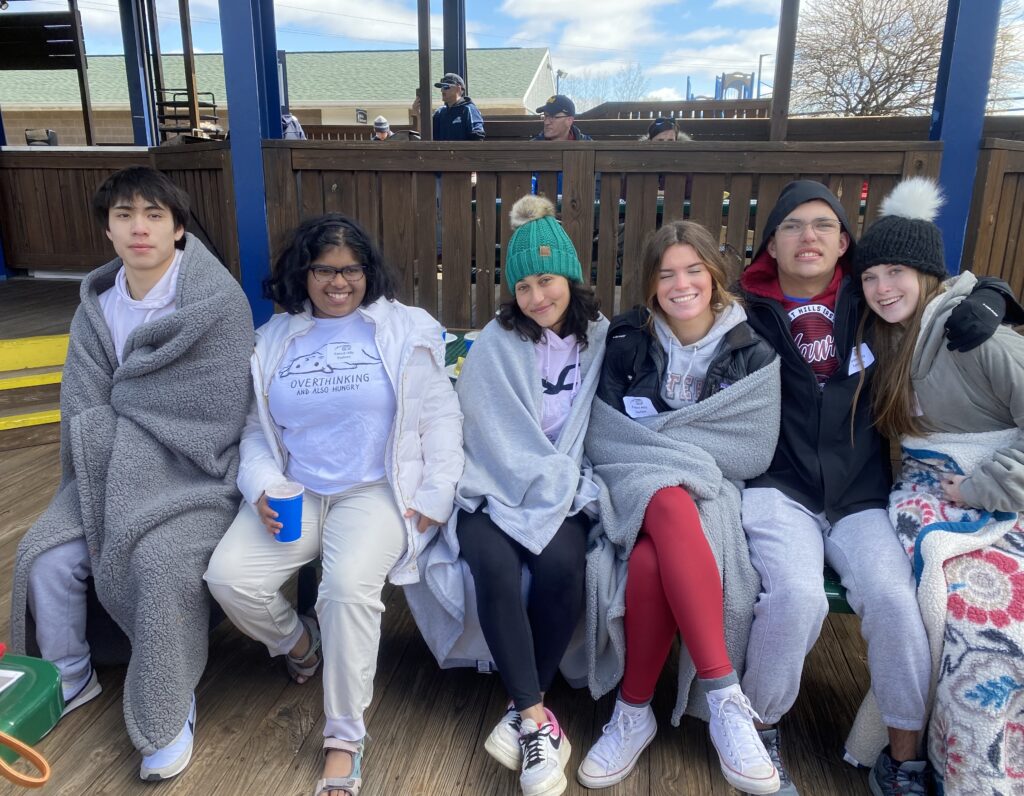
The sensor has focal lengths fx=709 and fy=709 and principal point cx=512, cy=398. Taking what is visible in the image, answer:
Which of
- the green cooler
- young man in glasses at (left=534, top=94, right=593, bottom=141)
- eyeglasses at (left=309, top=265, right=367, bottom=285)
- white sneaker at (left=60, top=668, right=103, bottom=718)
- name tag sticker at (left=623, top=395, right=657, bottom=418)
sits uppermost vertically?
young man in glasses at (left=534, top=94, right=593, bottom=141)

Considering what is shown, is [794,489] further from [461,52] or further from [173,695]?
[461,52]

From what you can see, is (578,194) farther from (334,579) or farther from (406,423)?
(334,579)

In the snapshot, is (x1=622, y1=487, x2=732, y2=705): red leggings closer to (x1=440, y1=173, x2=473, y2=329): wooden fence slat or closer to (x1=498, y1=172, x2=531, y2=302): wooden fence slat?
(x1=498, y1=172, x2=531, y2=302): wooden fence slat

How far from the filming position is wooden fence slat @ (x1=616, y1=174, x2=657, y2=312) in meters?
2.93

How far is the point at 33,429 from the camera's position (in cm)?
370

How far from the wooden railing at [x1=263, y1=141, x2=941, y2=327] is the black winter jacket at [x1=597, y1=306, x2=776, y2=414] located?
1.05m

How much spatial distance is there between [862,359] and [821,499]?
38 centimetres

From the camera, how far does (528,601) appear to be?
173 cm

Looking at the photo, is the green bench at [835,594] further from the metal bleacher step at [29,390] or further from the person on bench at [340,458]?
the metal bleacher step at [29,390]

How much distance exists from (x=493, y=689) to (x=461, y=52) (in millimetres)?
5684

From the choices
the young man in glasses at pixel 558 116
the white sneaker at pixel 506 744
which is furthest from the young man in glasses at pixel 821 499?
the young man in glasses at pixel 558 116

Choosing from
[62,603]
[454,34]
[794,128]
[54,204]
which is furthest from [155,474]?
[54,204]

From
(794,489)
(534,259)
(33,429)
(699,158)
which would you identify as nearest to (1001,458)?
(794,489)

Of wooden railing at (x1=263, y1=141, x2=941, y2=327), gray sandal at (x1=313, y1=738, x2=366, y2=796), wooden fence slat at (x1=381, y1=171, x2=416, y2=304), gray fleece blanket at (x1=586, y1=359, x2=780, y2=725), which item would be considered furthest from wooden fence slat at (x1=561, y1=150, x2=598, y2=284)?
gray sandal at (x1=313, y1=738, x2=366, y2=796)
